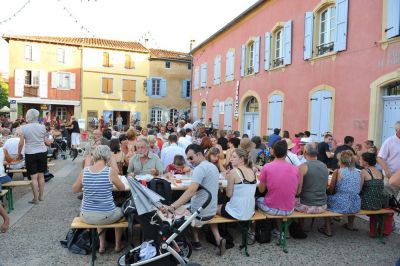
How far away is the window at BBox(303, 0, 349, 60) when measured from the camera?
29.0ft

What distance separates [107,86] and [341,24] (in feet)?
74.5

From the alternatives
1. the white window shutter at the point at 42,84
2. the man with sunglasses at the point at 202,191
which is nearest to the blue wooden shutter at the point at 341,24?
the man with sunglasses at the point at 202,191

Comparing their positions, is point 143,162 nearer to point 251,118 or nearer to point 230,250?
point 230,250

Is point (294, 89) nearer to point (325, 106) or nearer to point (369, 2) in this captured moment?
point (325, 106)

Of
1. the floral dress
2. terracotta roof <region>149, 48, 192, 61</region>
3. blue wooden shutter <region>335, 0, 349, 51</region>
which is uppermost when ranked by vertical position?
terracotta roof <region>149, 48, 192, 61</region>

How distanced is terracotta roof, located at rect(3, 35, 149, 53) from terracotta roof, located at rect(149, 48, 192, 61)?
875mm

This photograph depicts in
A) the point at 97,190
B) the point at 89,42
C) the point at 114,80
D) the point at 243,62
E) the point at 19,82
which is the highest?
the point at 89,42

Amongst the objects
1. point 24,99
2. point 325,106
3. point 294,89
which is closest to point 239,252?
point 325,106

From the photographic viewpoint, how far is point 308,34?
10242 mm

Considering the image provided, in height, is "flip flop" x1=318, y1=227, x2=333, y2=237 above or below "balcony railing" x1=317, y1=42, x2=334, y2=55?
below

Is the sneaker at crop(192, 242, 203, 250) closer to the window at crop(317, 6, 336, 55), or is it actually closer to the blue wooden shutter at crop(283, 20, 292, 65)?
the window at crop(317, 6, 336, 55)

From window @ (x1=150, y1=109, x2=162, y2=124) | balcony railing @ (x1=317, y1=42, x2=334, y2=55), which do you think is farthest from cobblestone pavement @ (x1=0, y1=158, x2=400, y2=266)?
window @ (x1=150, y1=109, x2=162, y2=124)

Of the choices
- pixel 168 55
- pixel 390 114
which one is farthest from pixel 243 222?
pixel 168 55

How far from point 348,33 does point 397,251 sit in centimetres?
619
